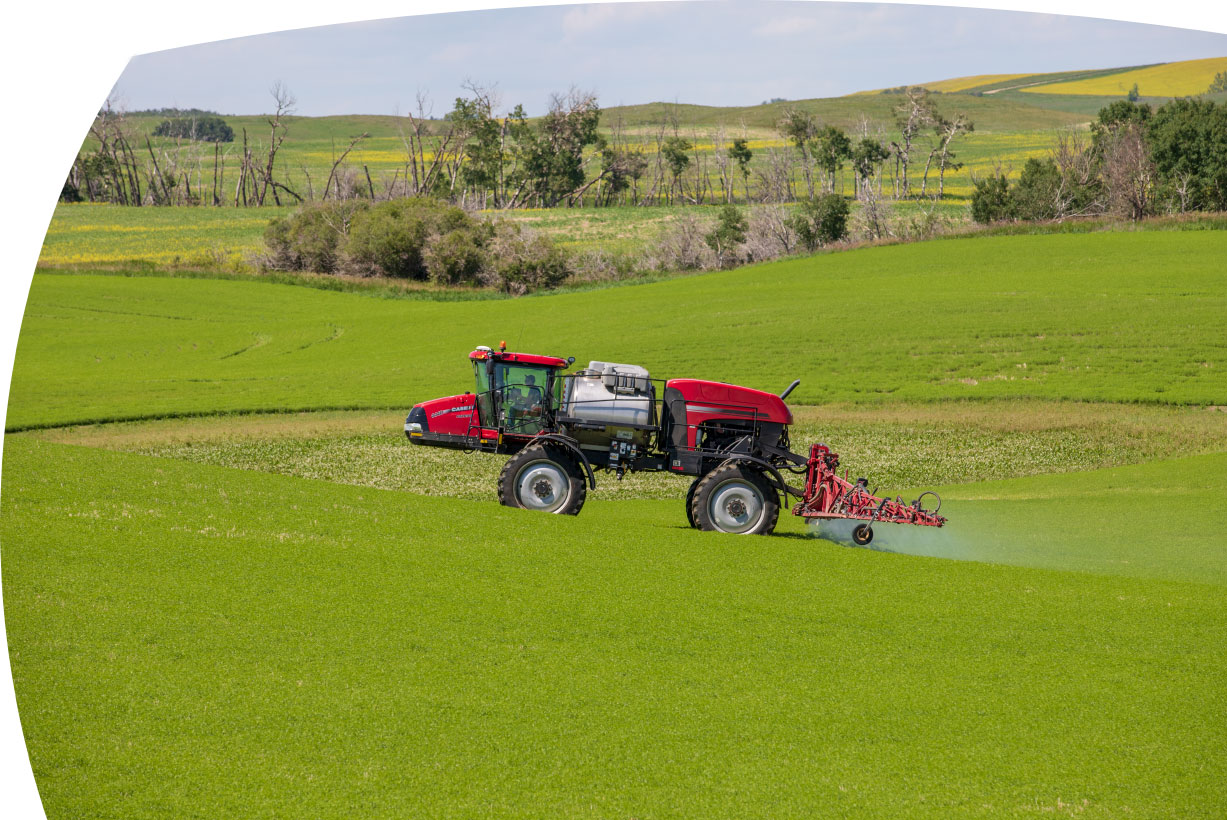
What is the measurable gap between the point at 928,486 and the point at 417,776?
21.7m

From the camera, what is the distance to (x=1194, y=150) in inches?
2153

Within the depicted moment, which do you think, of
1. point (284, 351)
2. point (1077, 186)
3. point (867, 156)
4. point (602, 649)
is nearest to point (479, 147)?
point (284, 351)

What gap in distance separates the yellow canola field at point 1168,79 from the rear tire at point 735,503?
21775 mm

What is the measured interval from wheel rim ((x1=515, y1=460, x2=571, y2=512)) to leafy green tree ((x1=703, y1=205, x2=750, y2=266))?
200 feet

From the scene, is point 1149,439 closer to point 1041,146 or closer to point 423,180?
point 423,180

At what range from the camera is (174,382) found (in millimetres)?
46562

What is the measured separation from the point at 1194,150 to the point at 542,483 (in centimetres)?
5202

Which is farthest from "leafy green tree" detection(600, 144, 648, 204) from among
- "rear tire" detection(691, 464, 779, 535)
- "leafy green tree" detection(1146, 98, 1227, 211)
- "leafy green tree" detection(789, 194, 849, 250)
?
"rear tire" detection(691, 464, 779, 535)

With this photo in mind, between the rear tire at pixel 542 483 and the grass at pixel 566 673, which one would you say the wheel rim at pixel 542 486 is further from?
the grass at pixel 566 673

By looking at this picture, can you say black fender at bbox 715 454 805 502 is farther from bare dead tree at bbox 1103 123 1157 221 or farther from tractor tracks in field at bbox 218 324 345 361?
bare dead tree at bbox 1103 123 1157 221

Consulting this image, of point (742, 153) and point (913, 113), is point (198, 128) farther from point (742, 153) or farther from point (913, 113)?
point (913, 113)

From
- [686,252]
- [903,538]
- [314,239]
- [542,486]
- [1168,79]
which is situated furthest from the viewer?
[314,239]

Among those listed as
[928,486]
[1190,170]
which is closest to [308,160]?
[1190,170]

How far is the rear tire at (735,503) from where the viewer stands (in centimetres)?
1786
